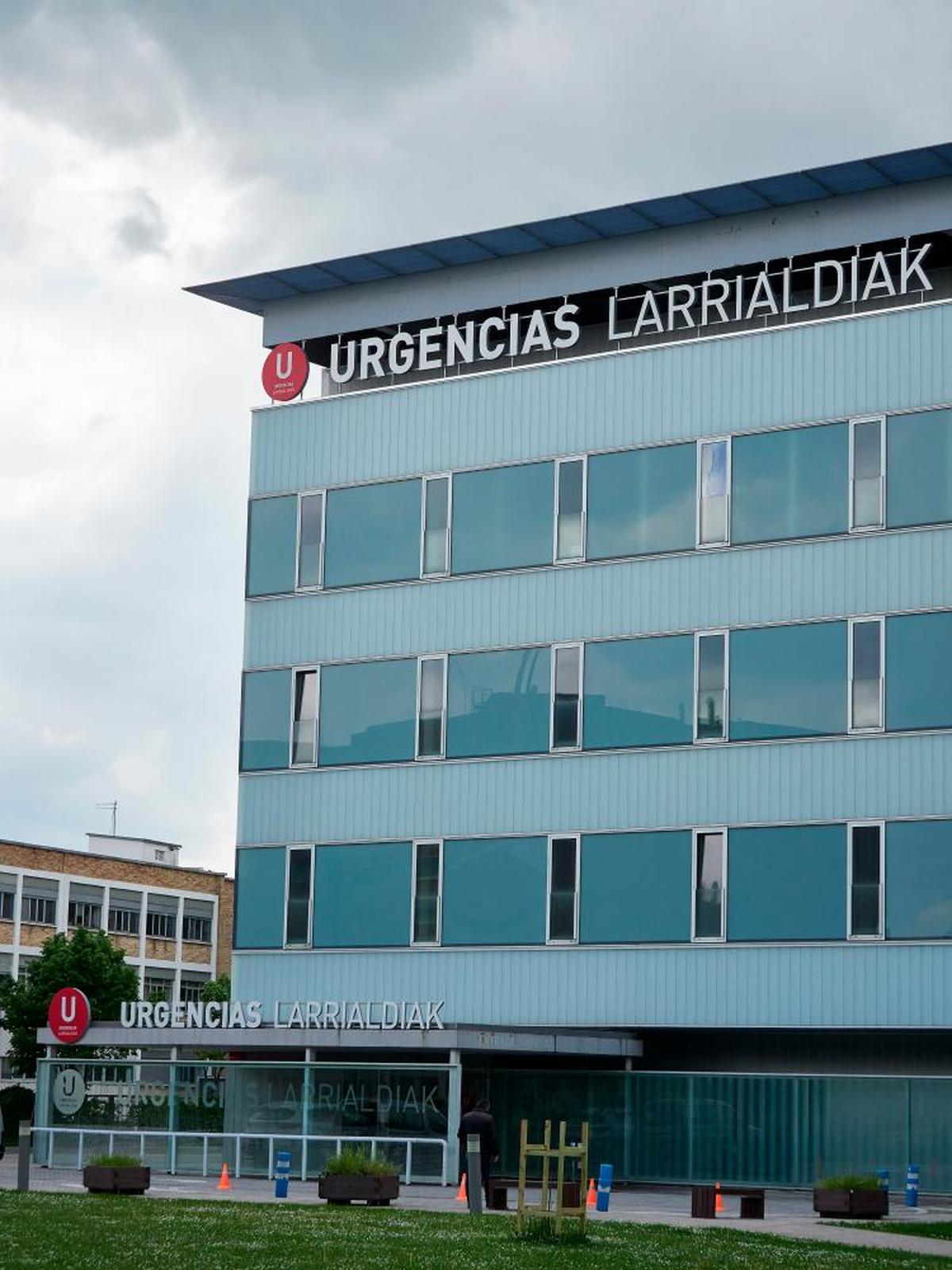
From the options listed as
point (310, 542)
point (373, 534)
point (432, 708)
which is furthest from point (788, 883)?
point (310, 542)

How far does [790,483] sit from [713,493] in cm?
187

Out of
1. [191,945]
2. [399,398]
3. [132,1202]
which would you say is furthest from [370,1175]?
[191,945]

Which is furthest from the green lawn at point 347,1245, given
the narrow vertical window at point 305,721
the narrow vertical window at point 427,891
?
the narrow vertical window at point 305,721

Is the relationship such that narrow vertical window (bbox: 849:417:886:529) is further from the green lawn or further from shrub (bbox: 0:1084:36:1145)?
shrub (bbox: 0:1084:36:1145)

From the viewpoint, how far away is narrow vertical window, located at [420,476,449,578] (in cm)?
5275

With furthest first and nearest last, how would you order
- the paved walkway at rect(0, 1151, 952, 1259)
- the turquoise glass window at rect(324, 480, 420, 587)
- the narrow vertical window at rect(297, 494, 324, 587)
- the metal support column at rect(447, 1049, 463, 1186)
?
1. the narrow vertical window at rect(297, 494, 324, 587)
2. the turquoise glass window at rect(324, 480, 420, 587)
3. the metal support column at rect(447, 1049, 463, 1186)
4. the paved walkway at rect(0, 1151, 952, 1259)

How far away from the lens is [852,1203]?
37188 millimetres

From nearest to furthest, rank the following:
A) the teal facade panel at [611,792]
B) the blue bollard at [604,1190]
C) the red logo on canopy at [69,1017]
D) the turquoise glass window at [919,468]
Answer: the blue bollard at [604,1190] < the teal facade panel at [611,792] < the turquoise glass window at [919,468] < the red logo on canopy at [69,1017]

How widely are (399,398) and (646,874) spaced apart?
43.9 ft

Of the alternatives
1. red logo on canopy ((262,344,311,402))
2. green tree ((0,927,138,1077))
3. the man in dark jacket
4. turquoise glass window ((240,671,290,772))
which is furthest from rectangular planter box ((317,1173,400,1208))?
green tree ((0,927,138,1077))

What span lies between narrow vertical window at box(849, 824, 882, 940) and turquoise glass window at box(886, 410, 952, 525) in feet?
21.4

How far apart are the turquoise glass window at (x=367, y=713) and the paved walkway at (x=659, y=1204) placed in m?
10.6

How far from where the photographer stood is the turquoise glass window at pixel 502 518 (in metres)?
51.4

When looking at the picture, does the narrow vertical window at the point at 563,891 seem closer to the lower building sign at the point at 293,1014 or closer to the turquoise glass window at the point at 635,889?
the turquoise glass window at the point at 635,889
